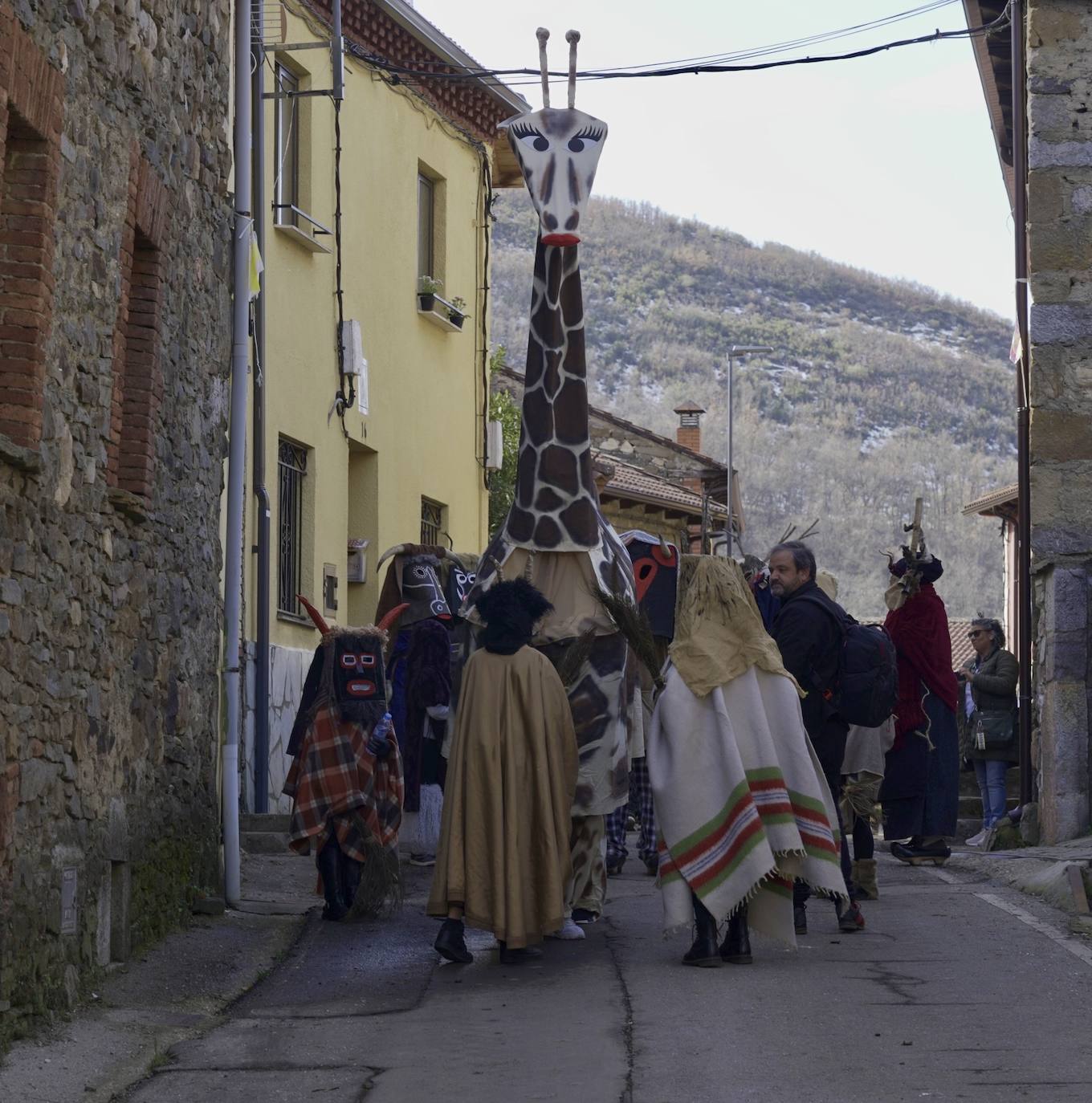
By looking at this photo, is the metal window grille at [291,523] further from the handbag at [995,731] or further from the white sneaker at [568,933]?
the white sneaker at [568,933]

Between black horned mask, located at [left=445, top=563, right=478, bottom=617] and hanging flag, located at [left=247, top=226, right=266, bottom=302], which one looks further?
black horned mask, located at [left=445, top=563, right=478, bottom=617]

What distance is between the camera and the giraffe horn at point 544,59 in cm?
1195

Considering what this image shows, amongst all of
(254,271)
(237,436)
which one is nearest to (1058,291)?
(254,271)

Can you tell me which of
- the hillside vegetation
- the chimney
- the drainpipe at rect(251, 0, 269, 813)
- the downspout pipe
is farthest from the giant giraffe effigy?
the hillside vegetation

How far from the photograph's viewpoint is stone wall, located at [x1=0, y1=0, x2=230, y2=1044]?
8.20 m

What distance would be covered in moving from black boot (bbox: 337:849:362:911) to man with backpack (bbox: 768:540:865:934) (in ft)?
8.29

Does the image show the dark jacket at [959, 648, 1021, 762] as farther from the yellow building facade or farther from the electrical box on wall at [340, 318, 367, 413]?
the electrical box on wall at [340, 318, 367, 413]

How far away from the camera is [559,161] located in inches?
450

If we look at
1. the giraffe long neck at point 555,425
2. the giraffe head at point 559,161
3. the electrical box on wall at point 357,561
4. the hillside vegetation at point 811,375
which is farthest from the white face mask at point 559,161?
the hillside vegetation at point 811,375

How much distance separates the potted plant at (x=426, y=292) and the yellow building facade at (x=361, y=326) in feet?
0.35

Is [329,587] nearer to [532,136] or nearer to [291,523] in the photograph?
[291,523]

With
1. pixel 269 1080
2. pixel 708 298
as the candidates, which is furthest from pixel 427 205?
pixel 708 298

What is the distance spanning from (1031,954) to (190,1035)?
3.90 m

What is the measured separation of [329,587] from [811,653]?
9.31m
